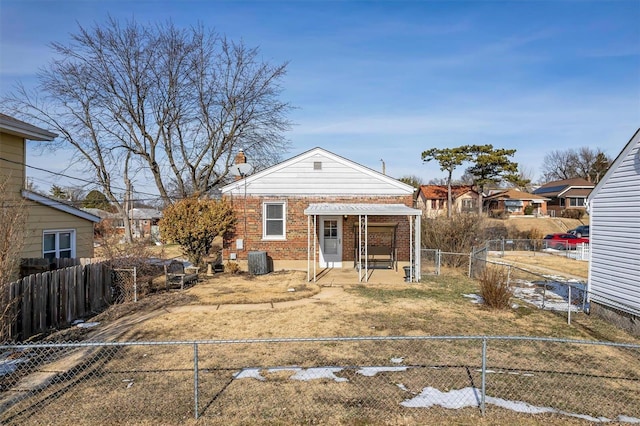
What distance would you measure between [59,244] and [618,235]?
53.6 feet

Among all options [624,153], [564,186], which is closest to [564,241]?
[624,153]

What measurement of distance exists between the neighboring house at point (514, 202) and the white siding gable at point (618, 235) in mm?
46822

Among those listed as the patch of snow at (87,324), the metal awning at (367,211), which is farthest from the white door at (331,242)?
the patch of snow at (87,324)

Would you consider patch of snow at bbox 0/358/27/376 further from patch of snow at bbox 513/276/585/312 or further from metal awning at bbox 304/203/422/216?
patch of snow at bbox 513/276/585/312

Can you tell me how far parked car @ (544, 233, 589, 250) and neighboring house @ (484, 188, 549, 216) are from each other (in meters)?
25.7

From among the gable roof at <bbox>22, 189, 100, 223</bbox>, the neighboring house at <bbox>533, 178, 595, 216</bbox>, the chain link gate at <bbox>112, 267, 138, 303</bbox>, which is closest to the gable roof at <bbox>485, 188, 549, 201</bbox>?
the neighboring house at <bbox>533, 178, 595, 216</bbox>

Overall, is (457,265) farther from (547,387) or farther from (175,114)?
(175,114)

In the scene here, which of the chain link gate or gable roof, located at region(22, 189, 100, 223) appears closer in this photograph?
the chain link gate

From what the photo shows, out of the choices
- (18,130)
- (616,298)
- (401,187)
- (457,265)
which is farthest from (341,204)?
(18,130)

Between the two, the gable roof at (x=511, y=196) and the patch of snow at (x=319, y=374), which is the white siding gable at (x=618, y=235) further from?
the gable roof at (x=511, y=196)

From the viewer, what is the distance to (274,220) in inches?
692

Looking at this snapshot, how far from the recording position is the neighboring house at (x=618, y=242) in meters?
9.69

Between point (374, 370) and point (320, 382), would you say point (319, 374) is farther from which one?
point (374, 370)

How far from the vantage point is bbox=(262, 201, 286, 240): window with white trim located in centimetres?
1753
